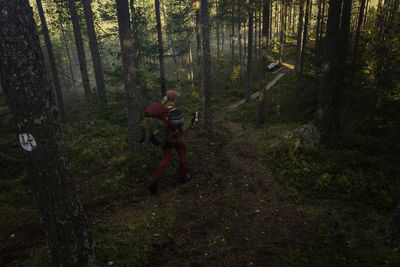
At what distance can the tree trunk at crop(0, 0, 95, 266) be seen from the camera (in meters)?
2.51

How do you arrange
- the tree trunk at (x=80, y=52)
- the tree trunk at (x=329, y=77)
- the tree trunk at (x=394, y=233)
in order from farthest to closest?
the tree trunk at (x=80, y=52) < the tree trunk at (x=329, y=77) < the tree trunk at (x=394, y=233)

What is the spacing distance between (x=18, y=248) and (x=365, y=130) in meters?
12.4

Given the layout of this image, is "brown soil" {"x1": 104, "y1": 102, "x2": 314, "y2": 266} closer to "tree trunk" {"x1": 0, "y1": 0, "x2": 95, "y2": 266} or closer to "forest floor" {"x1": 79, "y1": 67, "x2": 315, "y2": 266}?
"forest floor" {"x1": 79, "y1": 67, "x2": 315, "y2": 266}

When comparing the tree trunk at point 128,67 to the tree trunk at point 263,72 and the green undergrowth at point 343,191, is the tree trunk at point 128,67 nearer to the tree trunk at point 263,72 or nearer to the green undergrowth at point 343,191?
the green undergrowth at point 343,191

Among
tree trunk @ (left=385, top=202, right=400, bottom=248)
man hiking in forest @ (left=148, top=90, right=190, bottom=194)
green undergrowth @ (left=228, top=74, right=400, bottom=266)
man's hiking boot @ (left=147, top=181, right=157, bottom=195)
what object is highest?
man hiking in forest @ (left=148, top=90, right=190, bottom=194)

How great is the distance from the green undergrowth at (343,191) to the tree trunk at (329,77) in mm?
958

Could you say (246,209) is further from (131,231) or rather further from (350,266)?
(131,231)

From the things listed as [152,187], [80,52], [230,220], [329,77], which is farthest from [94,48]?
[230,220]

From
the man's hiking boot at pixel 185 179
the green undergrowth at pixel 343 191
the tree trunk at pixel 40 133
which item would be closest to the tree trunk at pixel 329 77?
the green undergrowth at pixel 343 191

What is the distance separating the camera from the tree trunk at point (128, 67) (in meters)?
7.54

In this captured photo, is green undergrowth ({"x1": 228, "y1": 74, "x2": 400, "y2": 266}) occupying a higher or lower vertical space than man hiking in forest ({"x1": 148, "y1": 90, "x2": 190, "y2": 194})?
lower

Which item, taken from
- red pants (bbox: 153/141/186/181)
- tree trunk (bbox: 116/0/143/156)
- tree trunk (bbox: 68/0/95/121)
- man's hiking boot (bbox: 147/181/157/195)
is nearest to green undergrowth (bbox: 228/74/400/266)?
red pants (bbox: 153/141/186/181)

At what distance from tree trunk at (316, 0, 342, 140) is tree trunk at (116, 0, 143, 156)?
7726 millimetres

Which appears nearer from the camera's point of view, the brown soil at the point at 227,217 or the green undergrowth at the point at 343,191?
the green undergrowth at the point at 343,191
